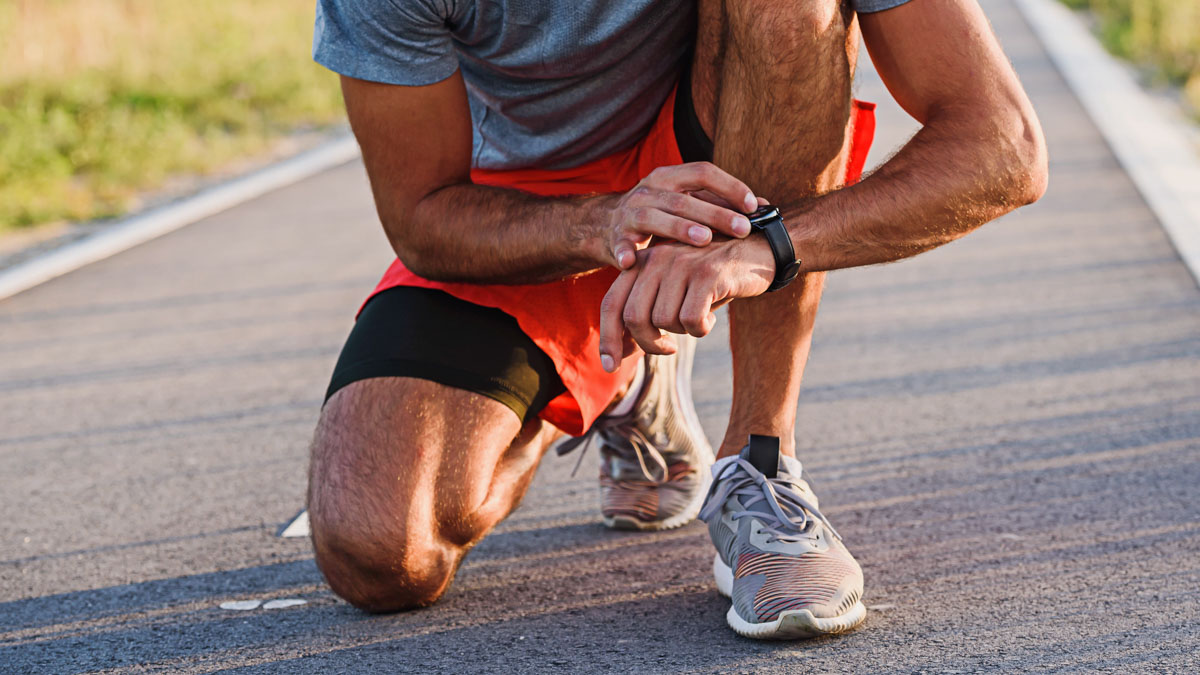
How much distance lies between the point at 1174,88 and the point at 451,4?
7.95 m

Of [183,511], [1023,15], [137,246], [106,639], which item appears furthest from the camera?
[1023,15]

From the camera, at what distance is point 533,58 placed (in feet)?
8.50

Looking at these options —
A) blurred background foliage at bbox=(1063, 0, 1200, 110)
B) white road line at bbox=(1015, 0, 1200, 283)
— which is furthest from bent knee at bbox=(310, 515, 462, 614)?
blurred background foliage at bbox=(1063, 0, 1200, 110)

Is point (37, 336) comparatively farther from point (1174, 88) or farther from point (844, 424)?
point (1174, 88)

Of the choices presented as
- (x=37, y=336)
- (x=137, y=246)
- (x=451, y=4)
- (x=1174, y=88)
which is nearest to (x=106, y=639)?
(x=451, y=4)

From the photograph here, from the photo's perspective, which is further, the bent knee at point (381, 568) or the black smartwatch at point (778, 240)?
the bent knee at point (381, 568)

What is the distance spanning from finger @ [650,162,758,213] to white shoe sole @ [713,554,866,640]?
693mm

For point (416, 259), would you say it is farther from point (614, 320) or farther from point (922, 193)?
point (922, 193)

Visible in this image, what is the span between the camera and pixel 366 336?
268 cm

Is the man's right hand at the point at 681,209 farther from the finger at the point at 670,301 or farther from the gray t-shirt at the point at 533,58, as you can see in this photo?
the gray t-shirt at the point at 533,58

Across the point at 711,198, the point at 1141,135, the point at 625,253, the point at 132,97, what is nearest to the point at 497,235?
the point at 625,253

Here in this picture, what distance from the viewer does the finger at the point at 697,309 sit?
220cm

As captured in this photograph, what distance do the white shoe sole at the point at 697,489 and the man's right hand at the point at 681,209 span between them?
72 cm

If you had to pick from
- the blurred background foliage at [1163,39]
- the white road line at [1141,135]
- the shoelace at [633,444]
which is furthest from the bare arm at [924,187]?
the blurred background foliage at [1163,39]
